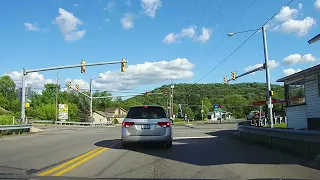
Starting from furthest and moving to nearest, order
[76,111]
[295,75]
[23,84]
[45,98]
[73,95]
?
[73,95]
[45,98]
[76,111]
[23,84]
[295,75]

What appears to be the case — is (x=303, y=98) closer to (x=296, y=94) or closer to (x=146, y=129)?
(x=296, y=94)

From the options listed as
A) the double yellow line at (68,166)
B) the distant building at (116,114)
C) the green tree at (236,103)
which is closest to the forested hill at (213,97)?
the green tree at (236,103)

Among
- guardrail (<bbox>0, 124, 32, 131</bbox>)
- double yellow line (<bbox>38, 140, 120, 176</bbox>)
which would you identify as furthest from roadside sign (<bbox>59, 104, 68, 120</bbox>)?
double yellow line (<bbox>38, 140, 120, 176</bbox>)

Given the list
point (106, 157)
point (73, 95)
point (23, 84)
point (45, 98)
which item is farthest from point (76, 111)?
point (106, 157)

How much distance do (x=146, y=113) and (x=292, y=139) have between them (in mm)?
5370

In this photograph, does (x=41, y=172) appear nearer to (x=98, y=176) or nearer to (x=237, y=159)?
(x=98, y=176)

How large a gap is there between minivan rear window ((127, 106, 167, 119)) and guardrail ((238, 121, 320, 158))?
14.5 feet

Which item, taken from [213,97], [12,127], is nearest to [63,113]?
[12,127]

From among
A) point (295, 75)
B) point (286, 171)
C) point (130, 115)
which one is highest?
point (295, 75)

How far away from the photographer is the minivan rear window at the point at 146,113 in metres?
13.6

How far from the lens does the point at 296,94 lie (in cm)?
2300

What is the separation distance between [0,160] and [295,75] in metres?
17.3

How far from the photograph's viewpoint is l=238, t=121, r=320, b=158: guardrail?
10.5 metres

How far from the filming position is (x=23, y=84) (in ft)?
100
